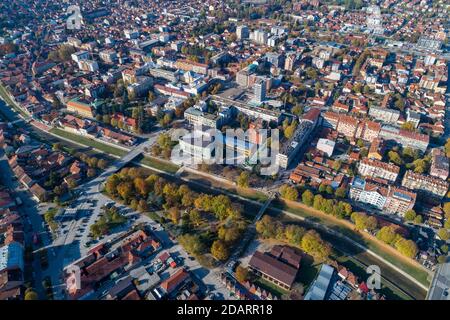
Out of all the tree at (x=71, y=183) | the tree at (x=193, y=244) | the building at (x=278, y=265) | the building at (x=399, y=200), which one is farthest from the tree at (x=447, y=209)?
the tree at (x=71, y=183)

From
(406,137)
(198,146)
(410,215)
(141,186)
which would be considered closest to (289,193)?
(410,215)

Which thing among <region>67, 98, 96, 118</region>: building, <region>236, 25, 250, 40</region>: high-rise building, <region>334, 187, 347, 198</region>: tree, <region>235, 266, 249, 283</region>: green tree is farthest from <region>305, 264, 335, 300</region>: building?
<region>236, 25, 250, 40</region>: high-rise building

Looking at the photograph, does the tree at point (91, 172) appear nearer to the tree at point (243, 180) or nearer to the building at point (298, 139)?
the tree at point (243, 180)

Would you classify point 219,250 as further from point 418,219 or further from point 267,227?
point 418,219

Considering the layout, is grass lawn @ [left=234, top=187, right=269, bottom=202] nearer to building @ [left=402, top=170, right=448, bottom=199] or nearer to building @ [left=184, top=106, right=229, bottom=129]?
building @ [left=184, top=106, right=229, bottom=129]

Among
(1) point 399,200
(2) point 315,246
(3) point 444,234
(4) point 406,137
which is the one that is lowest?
(3) point 444,234
